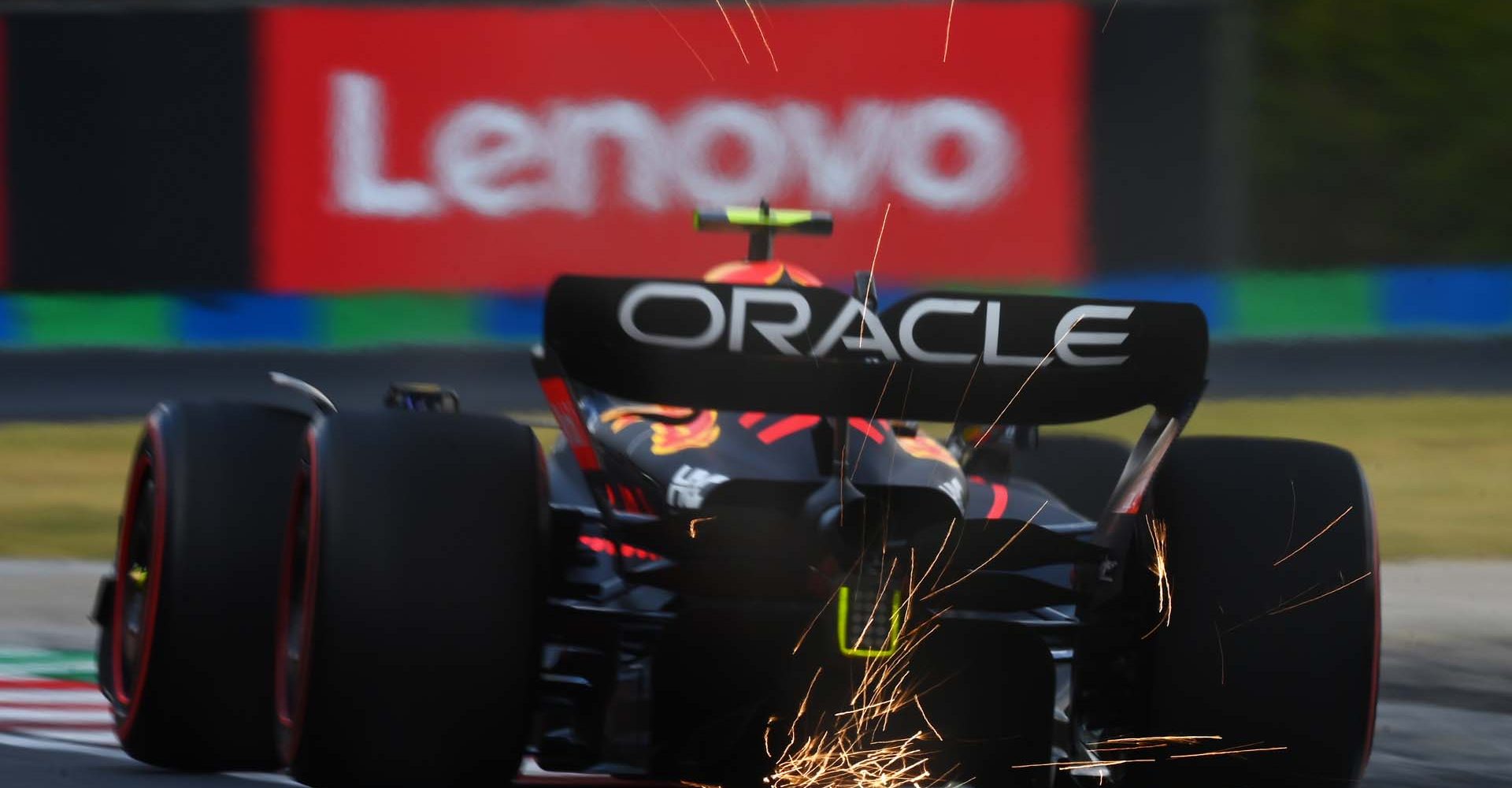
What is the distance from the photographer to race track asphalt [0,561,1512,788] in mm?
5273

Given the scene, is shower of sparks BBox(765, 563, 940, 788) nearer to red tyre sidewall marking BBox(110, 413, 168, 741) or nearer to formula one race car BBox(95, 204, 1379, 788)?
formula one race car BBox(95, 204, 1379, 788)

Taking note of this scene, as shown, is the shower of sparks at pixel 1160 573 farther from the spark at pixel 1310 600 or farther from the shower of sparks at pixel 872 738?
the shower of sparks at pixel 872 738

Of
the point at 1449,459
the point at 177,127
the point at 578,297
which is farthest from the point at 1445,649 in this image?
the point at 177,127

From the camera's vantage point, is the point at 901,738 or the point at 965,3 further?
the point at 965,3

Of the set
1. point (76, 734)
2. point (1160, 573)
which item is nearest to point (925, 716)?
point (1160, 573)

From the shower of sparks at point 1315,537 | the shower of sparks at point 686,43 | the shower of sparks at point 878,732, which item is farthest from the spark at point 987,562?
the shower of sparks at point 686,43

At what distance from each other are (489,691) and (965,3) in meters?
11.9

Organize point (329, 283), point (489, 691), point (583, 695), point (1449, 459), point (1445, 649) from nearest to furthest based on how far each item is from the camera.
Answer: point (489, 691) → point (583, 695) → point (1445, 649) → point (1449, 459) → point (329, 283)

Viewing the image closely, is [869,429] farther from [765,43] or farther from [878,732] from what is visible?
[765,43]

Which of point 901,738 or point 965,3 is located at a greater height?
point 965,3

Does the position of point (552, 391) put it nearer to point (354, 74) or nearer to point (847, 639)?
point (847, 639)

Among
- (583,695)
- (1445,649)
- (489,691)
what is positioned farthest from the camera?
(1445,649)

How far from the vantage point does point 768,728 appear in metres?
4.27

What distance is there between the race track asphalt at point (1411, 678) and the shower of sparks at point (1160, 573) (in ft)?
3.93
